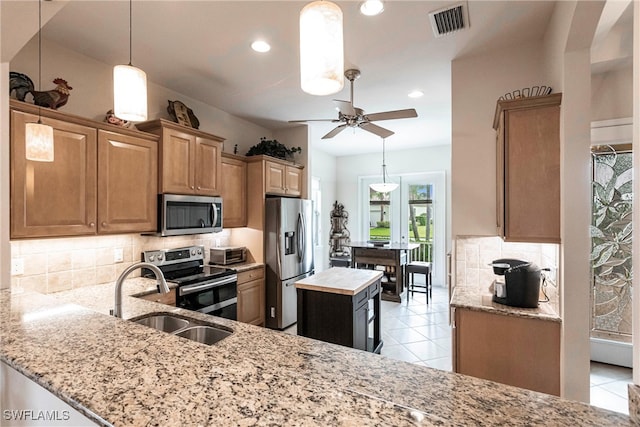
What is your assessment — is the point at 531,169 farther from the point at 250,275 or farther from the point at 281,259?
the point at 250,275

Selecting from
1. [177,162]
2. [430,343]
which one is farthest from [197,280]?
[430,343]

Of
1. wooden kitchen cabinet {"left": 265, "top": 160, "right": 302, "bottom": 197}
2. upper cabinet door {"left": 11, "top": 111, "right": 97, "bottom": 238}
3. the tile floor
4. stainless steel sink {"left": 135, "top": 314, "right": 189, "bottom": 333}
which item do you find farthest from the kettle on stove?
upper cabinet door {"left": 11, "top": 111, "right": 97, "bottom": 238}

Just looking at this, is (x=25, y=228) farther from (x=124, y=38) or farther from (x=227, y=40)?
(x=227, y=40)

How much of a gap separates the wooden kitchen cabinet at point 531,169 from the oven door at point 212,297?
2570 millimetres

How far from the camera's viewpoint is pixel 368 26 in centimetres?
233

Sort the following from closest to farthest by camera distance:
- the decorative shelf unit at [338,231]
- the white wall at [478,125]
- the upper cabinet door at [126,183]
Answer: the upper cabinet door at [126,183] < the white wall at [478,125] < the decorative shelf unit at [338,231]

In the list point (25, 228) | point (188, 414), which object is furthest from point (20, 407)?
point (25, 228)

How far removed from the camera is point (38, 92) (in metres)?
2.21

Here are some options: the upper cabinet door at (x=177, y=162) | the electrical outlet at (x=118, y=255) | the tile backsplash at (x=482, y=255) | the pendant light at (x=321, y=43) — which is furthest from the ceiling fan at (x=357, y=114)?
the electrical outlet at (x=118, y=255)

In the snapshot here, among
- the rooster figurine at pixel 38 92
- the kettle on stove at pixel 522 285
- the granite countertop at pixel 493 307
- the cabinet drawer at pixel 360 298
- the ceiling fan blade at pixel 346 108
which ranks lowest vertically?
the cabinet drawer at pixel 360 298

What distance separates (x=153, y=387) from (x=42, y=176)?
2.16 m

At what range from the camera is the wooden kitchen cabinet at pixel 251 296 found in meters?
3.65

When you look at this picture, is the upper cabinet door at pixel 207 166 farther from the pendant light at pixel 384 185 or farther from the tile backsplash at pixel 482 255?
the pendant light at pixel 384 185

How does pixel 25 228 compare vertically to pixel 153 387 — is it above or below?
above
